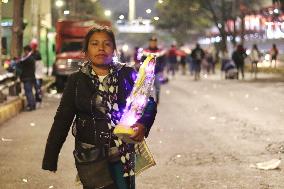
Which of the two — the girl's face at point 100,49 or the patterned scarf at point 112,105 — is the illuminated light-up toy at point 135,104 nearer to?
the patterned scarf at point 112,105

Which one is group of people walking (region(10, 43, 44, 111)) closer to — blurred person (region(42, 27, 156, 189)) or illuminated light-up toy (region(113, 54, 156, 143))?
blurred person (region(42, 27, 156, 189))

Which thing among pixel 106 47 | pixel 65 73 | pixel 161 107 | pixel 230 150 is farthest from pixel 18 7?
pixel 106 47

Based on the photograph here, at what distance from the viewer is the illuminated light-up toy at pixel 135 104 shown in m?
3.88

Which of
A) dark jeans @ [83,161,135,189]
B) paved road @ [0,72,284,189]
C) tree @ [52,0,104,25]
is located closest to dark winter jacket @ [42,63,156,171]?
dark jeans @ [83,161,135,189]

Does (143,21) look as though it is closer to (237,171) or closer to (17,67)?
(17,67)

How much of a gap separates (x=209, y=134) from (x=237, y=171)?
3.50 m

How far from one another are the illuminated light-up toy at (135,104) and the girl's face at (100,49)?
262 mm

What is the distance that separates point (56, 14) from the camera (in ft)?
186

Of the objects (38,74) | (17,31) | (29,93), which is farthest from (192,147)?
(17,31)

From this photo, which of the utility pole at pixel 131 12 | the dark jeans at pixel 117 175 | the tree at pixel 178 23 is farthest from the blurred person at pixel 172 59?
the utility pole at pixel 131 12

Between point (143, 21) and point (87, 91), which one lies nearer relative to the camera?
point (87, 91)

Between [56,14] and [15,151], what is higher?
[56,14]

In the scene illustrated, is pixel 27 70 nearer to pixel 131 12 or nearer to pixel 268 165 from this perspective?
pixel 268 165

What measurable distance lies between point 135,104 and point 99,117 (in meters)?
0.28
